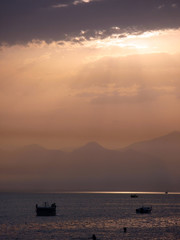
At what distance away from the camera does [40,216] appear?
14812 centimetres

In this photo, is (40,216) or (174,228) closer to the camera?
(174,228)

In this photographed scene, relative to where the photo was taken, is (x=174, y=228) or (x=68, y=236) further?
(x=174, y=228)

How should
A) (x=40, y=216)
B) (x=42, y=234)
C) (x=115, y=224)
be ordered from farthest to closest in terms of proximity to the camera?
(x=40, y=216)
(x=115, y=224)
(x=42, y=234)

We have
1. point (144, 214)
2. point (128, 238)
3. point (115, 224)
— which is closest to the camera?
point (128, 238)

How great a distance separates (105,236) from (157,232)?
15.4 m

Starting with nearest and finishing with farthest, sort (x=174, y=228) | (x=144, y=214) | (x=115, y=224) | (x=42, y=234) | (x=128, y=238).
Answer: (x=128, y=238) < (x=42, y=234) < (x=174, y=228) < (x=115, y=224) < (x=144, y=214)

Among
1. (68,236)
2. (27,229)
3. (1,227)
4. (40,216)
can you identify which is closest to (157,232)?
(68,236)

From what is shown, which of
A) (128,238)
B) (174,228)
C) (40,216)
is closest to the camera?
(128,238)

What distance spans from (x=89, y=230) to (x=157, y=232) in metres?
16.6

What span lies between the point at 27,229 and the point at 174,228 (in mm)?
38390

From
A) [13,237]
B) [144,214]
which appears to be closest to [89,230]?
[13,237]

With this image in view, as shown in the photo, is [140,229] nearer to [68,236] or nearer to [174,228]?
[174,228]

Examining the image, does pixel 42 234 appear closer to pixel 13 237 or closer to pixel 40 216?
pixel 13 237

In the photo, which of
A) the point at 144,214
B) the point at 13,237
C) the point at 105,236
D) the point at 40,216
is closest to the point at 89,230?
the point at 105,236
